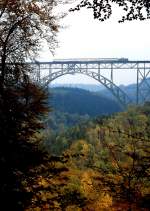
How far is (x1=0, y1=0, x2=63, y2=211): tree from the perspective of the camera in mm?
10984

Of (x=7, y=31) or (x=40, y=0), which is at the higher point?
(x=40, y=0)

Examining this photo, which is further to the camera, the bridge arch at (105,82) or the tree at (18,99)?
Result: the bridge arch at (105,82)

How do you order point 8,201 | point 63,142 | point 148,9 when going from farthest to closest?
point 63,142
point 8,201
point 148,9

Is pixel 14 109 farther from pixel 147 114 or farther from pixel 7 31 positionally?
pixel 147 114

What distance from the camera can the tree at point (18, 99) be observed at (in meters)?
11.0

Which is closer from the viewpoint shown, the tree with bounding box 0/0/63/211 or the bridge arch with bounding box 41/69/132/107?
the tree with bounding box 0/0/63/211

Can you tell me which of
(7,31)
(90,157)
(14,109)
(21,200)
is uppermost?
(7,31)

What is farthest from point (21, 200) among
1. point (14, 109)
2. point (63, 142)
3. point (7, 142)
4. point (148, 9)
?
point (63, 142)

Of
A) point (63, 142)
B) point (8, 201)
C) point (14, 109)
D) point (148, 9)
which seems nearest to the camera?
point (148, 9)

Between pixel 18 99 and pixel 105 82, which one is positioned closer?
pixel 18 99

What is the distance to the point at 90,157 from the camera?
305 ft

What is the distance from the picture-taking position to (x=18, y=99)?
1178 cm

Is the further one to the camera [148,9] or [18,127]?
[18,127]

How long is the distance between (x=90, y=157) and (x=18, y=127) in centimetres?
8209
